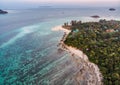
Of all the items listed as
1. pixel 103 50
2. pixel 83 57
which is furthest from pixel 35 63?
pixel 103 50

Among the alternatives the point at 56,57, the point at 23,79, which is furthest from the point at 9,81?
the point at 56,57

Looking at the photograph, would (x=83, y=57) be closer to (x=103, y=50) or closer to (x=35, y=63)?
(x=103, y=50)

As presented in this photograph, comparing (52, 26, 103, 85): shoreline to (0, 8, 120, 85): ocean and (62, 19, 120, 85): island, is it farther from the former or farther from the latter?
(0, 8, 120, 85): ocean

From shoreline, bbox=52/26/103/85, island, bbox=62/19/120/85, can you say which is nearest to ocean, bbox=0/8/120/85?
shoreline, bbox=52/26/103/85

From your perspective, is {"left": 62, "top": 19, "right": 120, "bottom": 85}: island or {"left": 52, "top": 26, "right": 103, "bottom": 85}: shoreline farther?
{"left": 52, "top": 26, "right": 103, "bottom": 85}: shoreline

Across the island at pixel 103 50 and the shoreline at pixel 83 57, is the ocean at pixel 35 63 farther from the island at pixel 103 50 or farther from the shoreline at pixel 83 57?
the island at pixel 103 50

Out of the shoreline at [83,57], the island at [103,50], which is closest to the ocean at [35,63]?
the shoreline at [83,57]

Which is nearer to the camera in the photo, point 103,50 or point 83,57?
point 83,57

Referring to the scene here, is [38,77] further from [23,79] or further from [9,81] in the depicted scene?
[9,81]

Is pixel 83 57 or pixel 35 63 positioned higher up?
pixel 83 57

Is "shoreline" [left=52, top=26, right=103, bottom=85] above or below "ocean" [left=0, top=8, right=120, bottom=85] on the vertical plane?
above

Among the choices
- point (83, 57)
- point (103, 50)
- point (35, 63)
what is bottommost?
point (35, 63)
